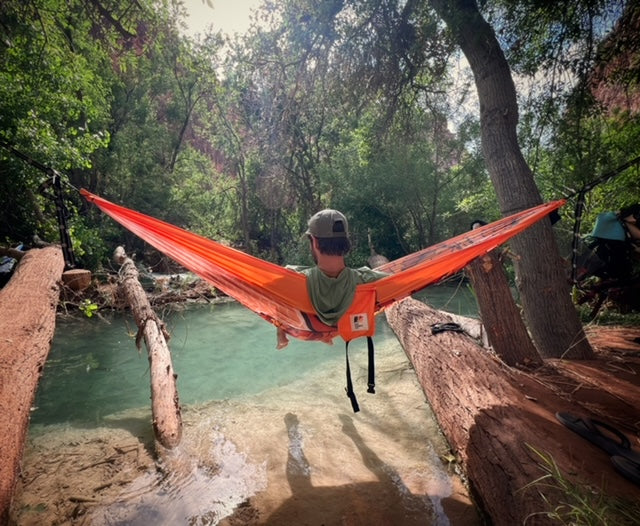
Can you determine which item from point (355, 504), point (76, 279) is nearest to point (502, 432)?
point (355, 504)

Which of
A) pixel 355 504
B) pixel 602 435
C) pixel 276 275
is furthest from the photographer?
pixel 276 275

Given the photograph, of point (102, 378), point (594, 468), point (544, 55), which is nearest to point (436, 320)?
point (594, 468)

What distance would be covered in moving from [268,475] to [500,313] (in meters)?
1.76

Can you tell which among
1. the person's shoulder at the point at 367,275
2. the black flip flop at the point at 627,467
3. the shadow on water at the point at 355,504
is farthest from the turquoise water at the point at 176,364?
the black flip flop at the point at 627,467

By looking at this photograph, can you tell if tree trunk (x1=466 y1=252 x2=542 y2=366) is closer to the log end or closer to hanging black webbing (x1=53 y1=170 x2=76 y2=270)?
hanging black webbing (x1=53 y1=170 x2=76 y2=270)

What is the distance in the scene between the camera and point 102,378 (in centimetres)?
296

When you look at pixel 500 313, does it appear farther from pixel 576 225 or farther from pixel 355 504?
pixel 355 504

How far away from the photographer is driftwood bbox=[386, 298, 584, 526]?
111 cm

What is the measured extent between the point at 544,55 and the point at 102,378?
456cm

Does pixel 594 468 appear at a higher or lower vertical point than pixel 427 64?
lower

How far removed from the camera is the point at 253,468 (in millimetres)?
1674

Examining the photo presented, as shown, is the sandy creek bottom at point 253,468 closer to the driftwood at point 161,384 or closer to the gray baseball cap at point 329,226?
the driftwood at point 161,384

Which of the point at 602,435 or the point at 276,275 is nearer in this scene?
the point at 602,435

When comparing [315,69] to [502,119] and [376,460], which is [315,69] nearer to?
[502,119]
